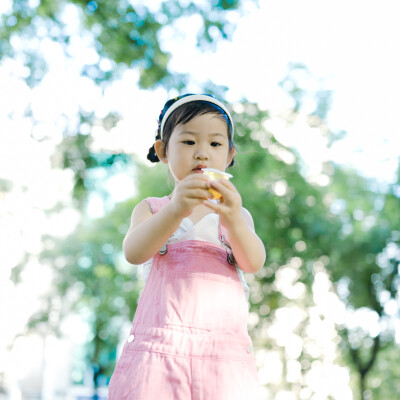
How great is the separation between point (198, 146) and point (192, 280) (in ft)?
1.54

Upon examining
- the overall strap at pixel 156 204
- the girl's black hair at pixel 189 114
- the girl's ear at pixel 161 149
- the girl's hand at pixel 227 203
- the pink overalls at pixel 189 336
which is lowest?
the pink overalls at pixel 189 336

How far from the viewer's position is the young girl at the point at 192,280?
1614mm

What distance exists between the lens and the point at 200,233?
1.90m

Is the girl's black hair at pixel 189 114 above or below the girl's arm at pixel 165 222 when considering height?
above

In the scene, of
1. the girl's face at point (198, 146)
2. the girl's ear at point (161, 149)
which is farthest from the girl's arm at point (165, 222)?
the girl's ear at point (161, 149)

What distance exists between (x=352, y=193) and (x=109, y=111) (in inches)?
306

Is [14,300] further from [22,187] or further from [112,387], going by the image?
[112,387]

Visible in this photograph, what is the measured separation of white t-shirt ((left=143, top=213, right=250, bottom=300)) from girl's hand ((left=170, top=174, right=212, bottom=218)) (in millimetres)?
274

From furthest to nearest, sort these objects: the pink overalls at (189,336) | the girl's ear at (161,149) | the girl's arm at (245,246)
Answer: the girl's ear at (161,149)
the girl's arm at (245,246)
the pink overalls at (189,336)

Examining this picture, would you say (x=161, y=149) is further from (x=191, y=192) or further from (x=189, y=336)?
(x=189, y=336)

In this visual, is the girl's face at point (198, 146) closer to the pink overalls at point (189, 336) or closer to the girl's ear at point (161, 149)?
the girl's ear at point (161, 149)

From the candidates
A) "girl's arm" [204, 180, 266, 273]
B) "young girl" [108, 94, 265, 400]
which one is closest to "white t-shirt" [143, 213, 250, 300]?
"young girl" [108, 94, 265, 400]

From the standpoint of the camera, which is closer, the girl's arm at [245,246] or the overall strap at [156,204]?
the girl's arm at [245,246]

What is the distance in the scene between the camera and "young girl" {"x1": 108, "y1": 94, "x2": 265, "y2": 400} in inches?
63.6
